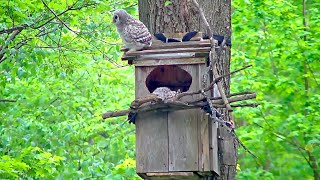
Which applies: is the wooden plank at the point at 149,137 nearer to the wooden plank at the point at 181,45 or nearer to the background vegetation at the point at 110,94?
the wooden plank at the point at 181,45

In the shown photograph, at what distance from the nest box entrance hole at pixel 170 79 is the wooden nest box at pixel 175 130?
1.20 feet

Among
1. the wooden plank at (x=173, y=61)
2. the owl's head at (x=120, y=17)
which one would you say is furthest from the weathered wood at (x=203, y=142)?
the owl's head at (x=120, y=17)

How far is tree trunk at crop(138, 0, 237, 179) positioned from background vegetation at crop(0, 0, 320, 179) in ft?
5.07

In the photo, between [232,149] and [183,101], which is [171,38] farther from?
[232,149]

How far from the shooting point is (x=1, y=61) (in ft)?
22.7

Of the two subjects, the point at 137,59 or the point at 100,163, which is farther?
the point at 100,163

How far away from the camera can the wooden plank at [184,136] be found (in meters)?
4.70

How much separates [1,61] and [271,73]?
220 inches

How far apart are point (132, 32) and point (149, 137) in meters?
0.69

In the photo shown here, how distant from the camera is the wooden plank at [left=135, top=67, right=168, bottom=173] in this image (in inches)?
188

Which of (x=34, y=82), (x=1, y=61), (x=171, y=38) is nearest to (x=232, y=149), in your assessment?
(x=171, y=38)

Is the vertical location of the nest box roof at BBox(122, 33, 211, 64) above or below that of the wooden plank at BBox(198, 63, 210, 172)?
above

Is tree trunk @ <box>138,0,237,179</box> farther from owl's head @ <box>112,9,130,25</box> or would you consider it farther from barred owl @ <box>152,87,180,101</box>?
barred owl @ <box>152,87,180,101</box>

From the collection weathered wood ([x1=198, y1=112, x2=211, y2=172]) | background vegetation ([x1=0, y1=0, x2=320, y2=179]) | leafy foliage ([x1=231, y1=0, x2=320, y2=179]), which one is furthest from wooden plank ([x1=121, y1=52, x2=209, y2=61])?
leafy foliage ([x1=231, y1=0, x2=320, y2=179])
